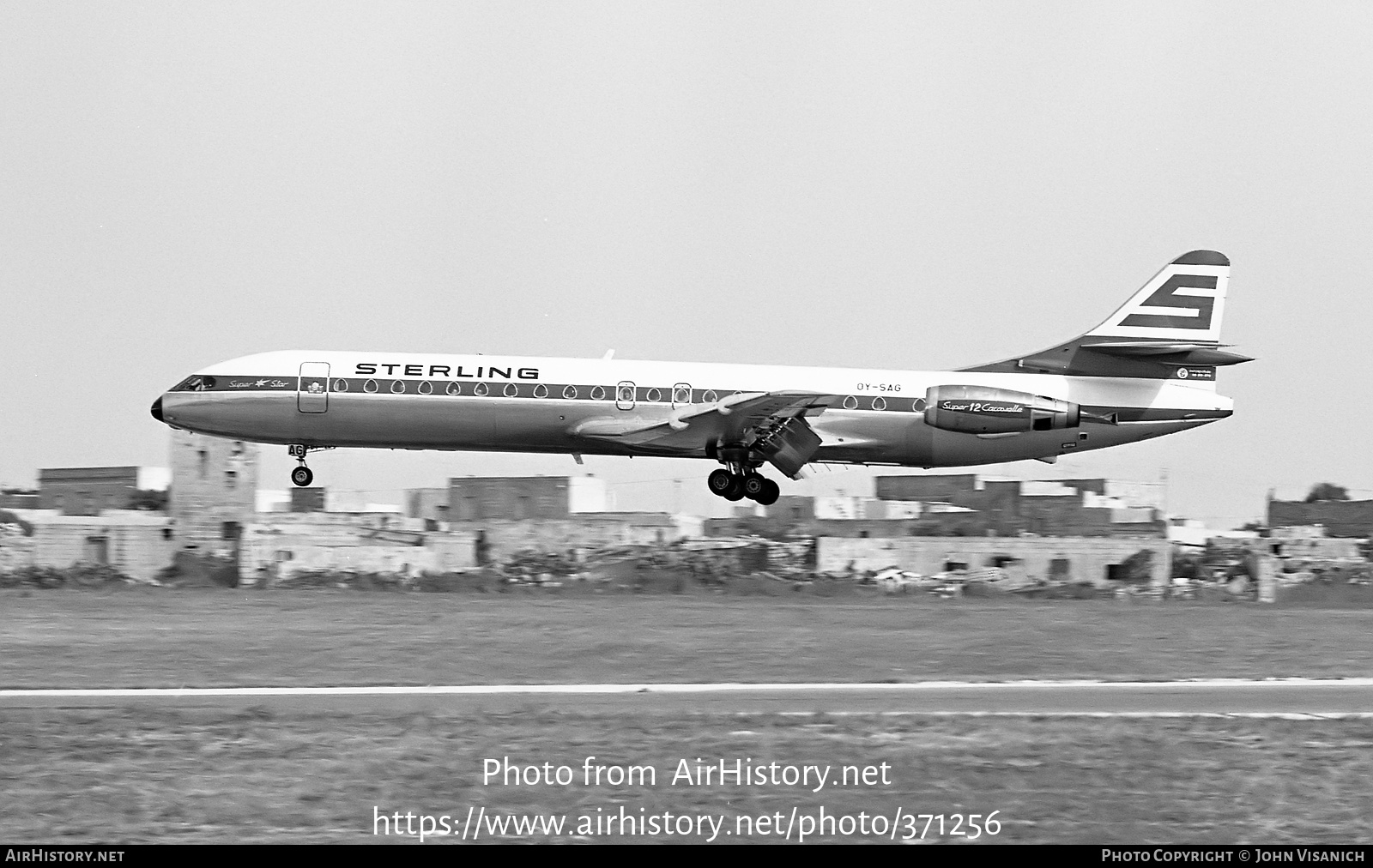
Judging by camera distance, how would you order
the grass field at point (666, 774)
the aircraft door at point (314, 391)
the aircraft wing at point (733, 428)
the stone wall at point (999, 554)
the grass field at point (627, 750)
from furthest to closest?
the stone wall at point (999, 554)
the aircraft door at point (314, 391)
the aircraft wing at point (733, 428)
the grass field at point (627, 750)
the grass field at point (666, 774)

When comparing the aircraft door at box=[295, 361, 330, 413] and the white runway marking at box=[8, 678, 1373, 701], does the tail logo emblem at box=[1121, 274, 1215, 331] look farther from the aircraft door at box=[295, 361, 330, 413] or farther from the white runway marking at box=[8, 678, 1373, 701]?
the aircraft door at box=[295, 361, 330, 413]

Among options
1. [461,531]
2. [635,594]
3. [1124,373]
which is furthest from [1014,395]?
[461,531]

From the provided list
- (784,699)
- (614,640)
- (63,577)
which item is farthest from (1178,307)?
(63,577)

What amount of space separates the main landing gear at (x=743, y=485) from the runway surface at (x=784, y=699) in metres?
11.6

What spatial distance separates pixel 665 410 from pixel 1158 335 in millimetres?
11593

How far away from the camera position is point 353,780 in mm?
15016

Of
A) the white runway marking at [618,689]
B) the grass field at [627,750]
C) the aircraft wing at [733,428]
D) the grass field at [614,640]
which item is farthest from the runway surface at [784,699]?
the aircraft wing at [733,428]

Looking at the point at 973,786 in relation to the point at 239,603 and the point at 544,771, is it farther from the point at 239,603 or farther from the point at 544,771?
the point at 239,603

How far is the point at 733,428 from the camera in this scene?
32.7m

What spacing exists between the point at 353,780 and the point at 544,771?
1847mm

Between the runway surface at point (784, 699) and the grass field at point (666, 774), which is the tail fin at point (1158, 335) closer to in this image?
the runway surface at point (784, 699)

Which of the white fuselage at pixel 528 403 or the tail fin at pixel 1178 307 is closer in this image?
the white fuselage at pixel 528 403

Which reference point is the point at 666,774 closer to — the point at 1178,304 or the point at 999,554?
the point at 1178,304

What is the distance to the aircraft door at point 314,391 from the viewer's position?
33188 millimetres
